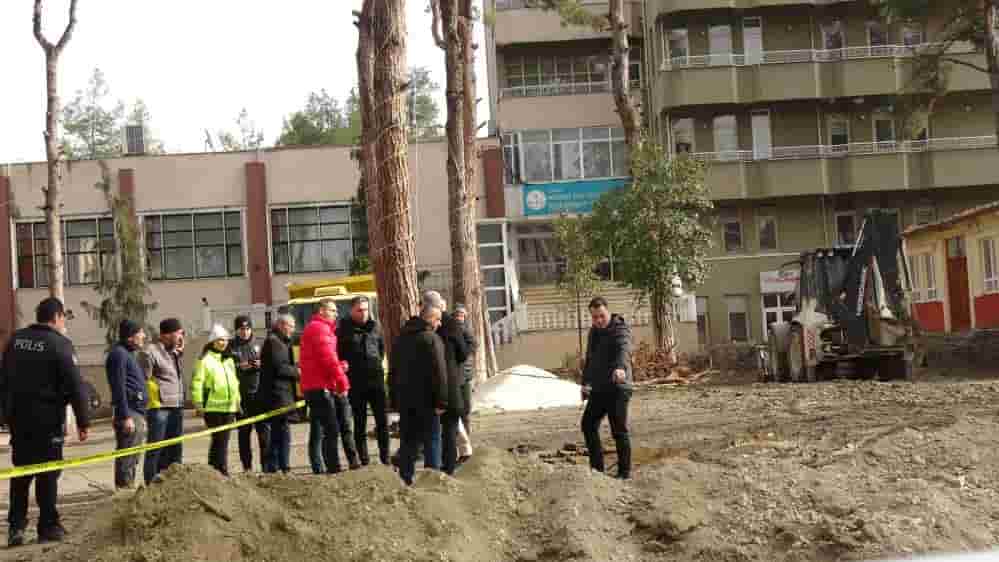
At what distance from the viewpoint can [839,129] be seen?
5200 cm

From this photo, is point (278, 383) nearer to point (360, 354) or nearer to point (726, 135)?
point (360, 354)

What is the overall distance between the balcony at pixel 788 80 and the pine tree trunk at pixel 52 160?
25.2m

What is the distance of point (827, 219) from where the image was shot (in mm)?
51781

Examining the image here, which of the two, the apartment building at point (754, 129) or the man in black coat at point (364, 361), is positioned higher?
the apartment building at point (754, 129)

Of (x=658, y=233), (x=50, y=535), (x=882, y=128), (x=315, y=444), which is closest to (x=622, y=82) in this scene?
(x=658, y=233)

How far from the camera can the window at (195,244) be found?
49.4 m

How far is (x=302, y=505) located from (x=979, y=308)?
110 ft

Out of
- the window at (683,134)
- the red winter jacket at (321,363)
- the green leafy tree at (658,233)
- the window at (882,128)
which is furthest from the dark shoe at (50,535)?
the window at (882,128)

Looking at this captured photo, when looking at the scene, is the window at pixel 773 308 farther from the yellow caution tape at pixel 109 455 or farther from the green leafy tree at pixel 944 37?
the yellow caution tape at pixel 109 455

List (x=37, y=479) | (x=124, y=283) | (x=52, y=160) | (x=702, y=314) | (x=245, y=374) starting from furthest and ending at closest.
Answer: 1. (x=702, y=314)
2. (x=124, y=283)
3. (x=52, y=160)
4. (x=245, y=374)
5. (x=37, y=479)

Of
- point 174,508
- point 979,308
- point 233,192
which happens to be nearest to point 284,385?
point 174,508

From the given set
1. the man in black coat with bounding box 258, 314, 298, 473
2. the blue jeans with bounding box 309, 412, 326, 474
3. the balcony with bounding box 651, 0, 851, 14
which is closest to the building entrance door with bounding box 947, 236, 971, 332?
the balcony with bounding box 651, 0, 851, 14

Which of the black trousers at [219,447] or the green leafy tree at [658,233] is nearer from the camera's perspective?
the black trousers at [219,447]

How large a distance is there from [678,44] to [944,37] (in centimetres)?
1783
